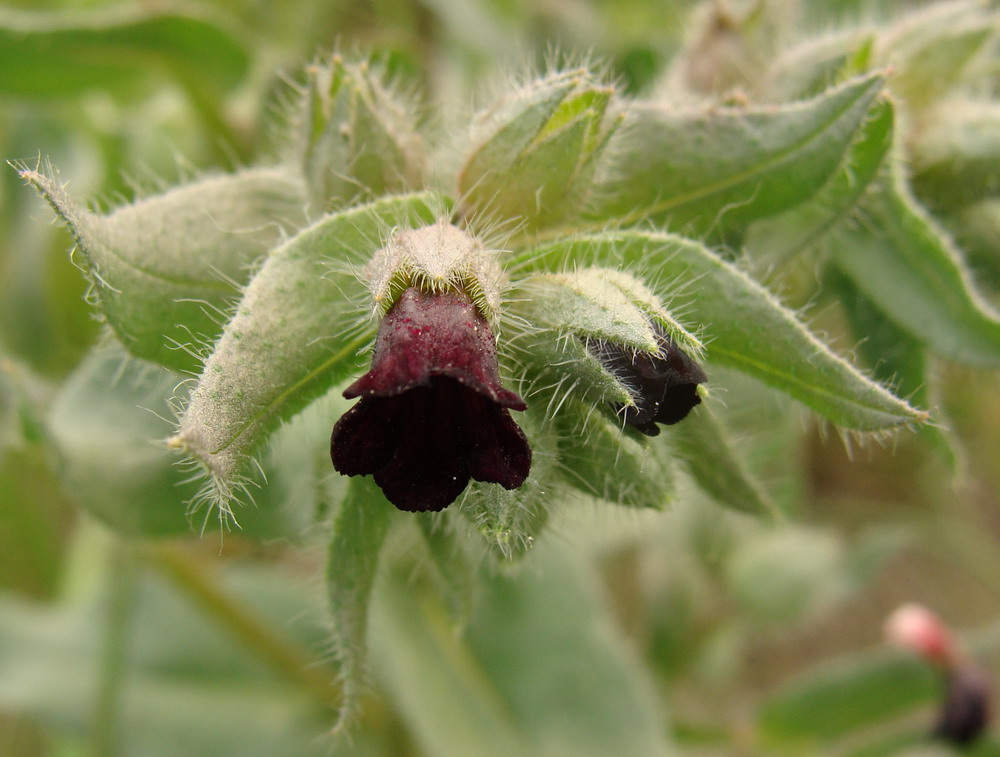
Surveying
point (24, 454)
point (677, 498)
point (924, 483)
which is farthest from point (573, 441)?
point (924, 483)

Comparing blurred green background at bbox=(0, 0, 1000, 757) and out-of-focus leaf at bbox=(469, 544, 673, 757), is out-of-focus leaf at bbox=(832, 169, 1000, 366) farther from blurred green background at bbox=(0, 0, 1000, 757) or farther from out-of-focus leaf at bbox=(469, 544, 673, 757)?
out-of-focus leaf at bbox=(469, 544, 673, 757)

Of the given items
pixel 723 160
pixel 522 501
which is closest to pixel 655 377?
pixel 522 501

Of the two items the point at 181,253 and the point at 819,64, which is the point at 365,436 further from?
the point at 819,64

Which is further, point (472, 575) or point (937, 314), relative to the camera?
point (937, 314)

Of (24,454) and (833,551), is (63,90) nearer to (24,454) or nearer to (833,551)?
(24,454)

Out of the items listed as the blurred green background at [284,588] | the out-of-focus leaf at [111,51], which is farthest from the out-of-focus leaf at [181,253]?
the out-of-focus leaf at [111,51]

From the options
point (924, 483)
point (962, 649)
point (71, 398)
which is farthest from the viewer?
point (924, 483)
